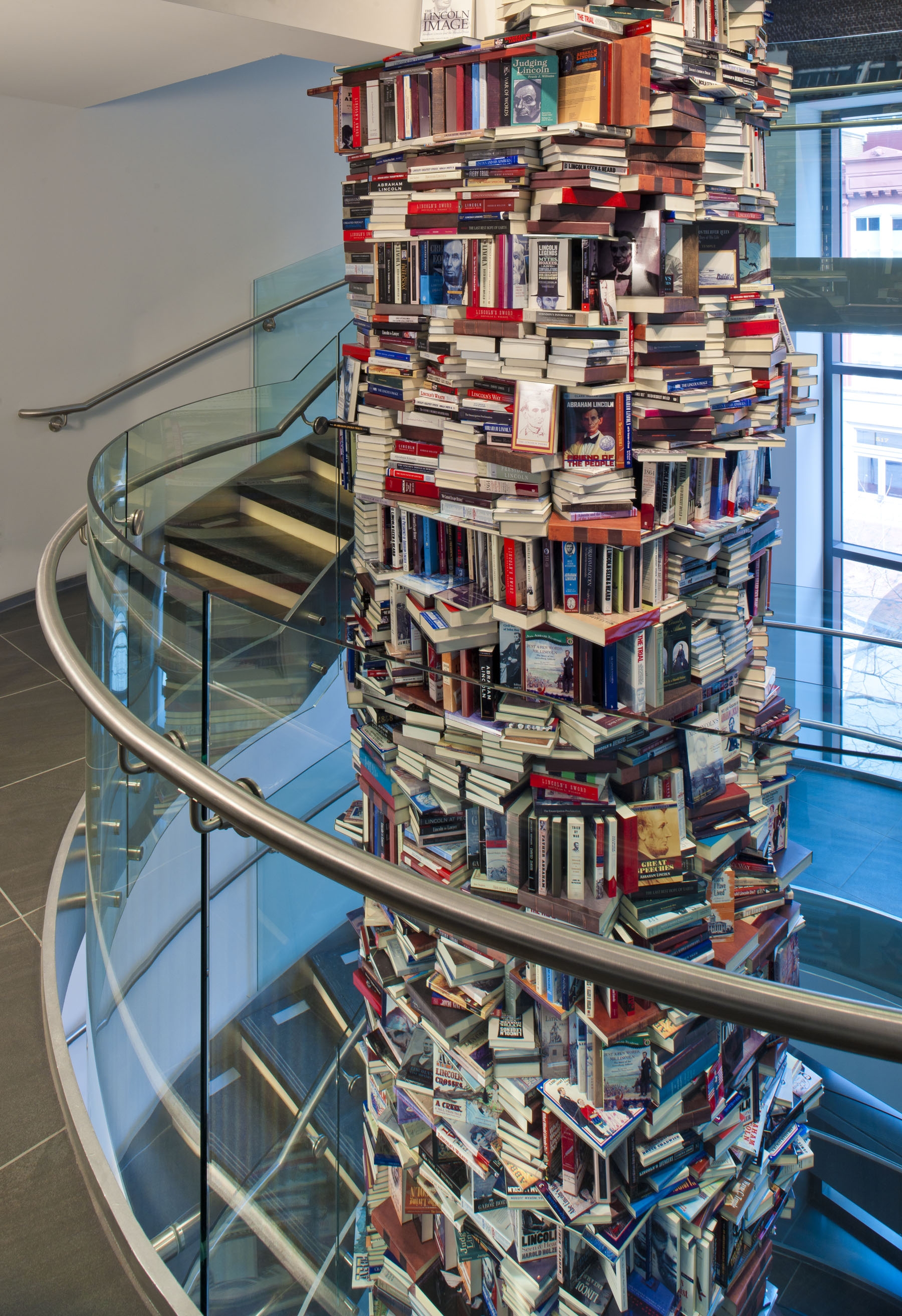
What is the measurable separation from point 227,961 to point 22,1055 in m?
0.71

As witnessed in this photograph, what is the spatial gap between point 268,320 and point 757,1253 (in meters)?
6.01

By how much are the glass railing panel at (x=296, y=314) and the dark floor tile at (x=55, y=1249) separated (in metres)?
4.98

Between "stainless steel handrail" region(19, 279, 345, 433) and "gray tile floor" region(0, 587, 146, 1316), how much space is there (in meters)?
2.23

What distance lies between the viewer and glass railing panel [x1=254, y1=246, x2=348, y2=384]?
21.0ft

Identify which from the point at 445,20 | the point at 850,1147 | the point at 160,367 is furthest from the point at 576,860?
the point at 160,367

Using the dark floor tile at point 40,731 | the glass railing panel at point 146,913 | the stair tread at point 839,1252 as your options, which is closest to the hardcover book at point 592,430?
the glass railing panel at point 146,913

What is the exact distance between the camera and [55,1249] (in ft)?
6.23

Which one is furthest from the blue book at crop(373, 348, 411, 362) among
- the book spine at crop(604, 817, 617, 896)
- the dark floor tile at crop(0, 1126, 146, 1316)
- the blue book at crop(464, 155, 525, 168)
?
the dark floor tile at crop(0, 1126, 146, 1316)

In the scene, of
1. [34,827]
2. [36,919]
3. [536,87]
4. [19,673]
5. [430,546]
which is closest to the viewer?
[536,87]

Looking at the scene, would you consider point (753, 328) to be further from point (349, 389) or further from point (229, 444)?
point (229, 444)

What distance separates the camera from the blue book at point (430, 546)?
3.17 meters

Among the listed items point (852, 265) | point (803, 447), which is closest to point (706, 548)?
point (852, 265)

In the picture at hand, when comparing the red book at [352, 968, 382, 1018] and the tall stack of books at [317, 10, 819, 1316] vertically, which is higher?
the tall stack of books at [317, 10, 819, 1316]

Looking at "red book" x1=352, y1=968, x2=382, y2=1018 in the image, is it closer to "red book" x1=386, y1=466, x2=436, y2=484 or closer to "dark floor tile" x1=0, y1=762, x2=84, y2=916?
"dark floor tile" x1=0, y1=762, x2=84, y2=916
